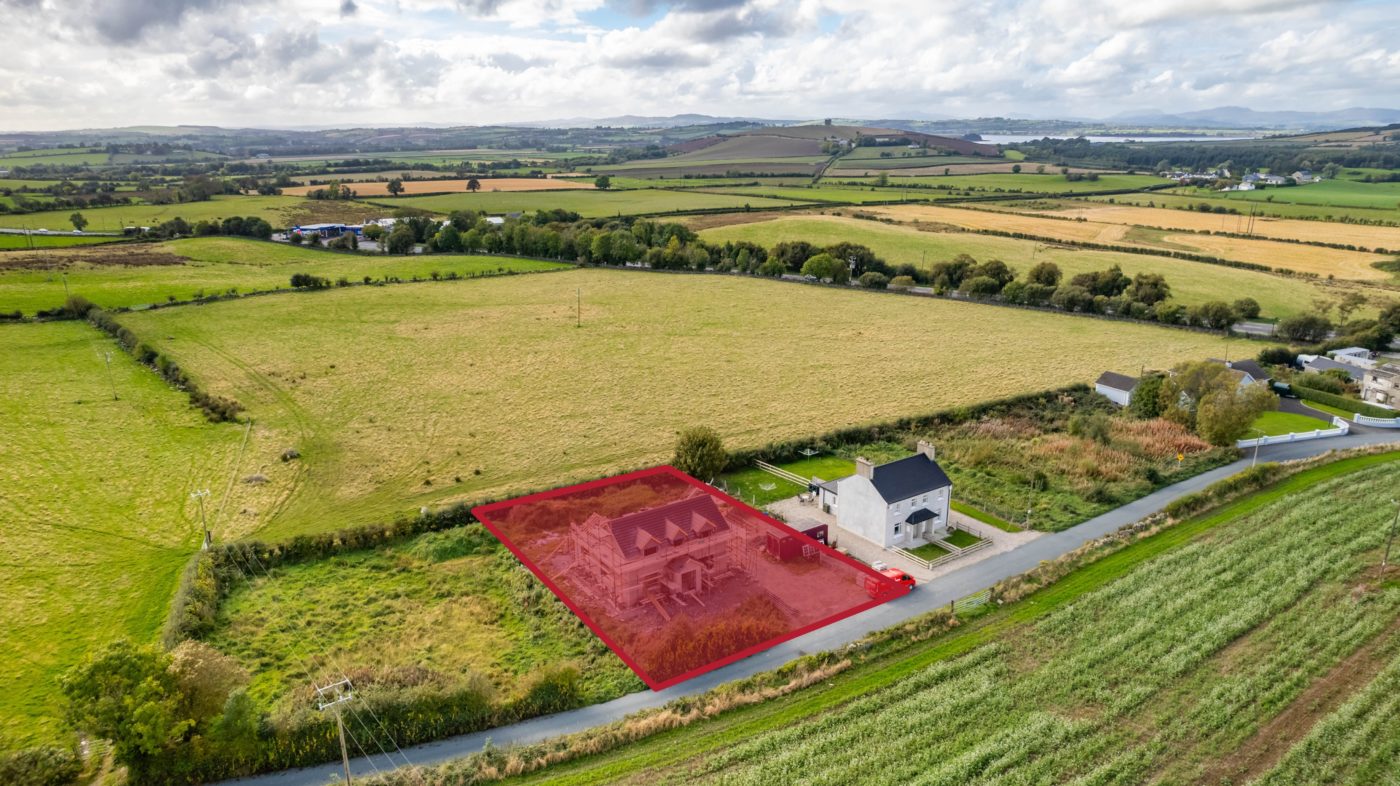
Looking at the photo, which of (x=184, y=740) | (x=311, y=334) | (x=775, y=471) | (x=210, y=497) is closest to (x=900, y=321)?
(x=775, y=471)

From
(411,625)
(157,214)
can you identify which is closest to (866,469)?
(411,625)

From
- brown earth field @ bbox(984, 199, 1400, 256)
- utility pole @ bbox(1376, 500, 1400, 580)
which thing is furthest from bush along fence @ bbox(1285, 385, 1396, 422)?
brown earth field @ bbox(984, 199, 1400, 256)

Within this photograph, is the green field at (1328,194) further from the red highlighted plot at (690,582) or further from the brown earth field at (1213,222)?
the red highlighted plot at (690,582)

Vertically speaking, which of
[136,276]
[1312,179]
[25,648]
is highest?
[1312,179]

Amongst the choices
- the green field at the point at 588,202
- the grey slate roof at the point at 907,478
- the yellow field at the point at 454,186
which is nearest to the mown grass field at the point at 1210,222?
the green field at the point at 588,202

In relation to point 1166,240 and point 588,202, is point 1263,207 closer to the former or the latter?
point 1166,240

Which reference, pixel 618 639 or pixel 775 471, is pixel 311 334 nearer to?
pixel 775 471

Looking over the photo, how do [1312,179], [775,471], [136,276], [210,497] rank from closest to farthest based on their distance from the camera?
[210,497], [775,471], [136,276], [1312,179]
